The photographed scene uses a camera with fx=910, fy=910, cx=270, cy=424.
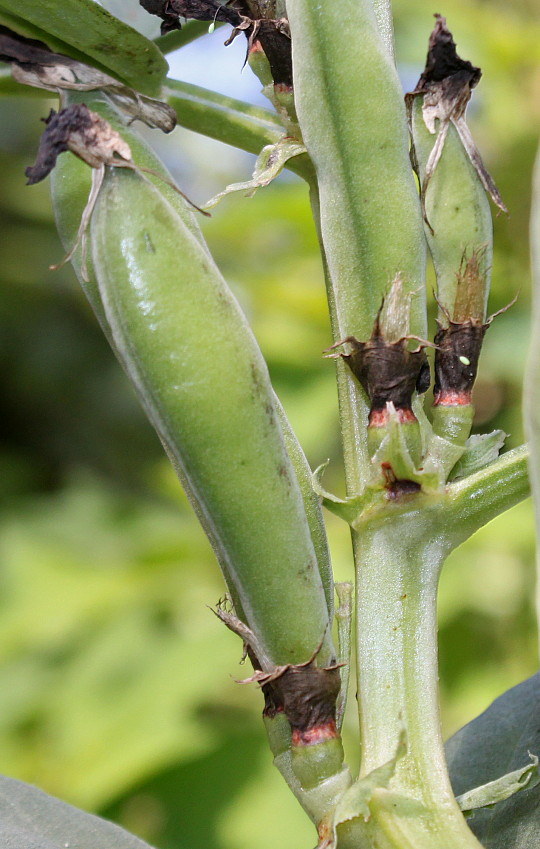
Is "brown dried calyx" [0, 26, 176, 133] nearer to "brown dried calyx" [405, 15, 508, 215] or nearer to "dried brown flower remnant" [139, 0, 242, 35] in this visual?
"dried brown flower remnant" [139, 0, 242, 35]

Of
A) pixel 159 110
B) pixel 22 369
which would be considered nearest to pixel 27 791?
pixel 159 110

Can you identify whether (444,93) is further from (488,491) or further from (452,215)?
(488,491)

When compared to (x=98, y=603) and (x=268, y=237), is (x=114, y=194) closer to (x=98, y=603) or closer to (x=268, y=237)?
(x=98, y=603)

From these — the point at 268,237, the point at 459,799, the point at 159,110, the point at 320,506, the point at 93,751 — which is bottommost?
the point at 93,751

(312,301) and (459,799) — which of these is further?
(312,301)

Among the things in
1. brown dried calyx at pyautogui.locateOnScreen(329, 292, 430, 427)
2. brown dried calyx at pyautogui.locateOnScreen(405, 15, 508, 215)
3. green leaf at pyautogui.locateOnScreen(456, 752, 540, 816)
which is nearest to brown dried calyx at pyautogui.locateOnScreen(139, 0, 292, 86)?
brown dried calyx at pyautogui.locateOnScreen(405, 15, 508, 215)

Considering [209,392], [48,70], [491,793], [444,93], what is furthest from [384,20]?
[491,793]

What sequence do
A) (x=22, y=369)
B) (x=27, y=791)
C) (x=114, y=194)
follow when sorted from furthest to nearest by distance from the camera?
(x=22, y=369), (x=27, y=791), (x=114, y=194)
